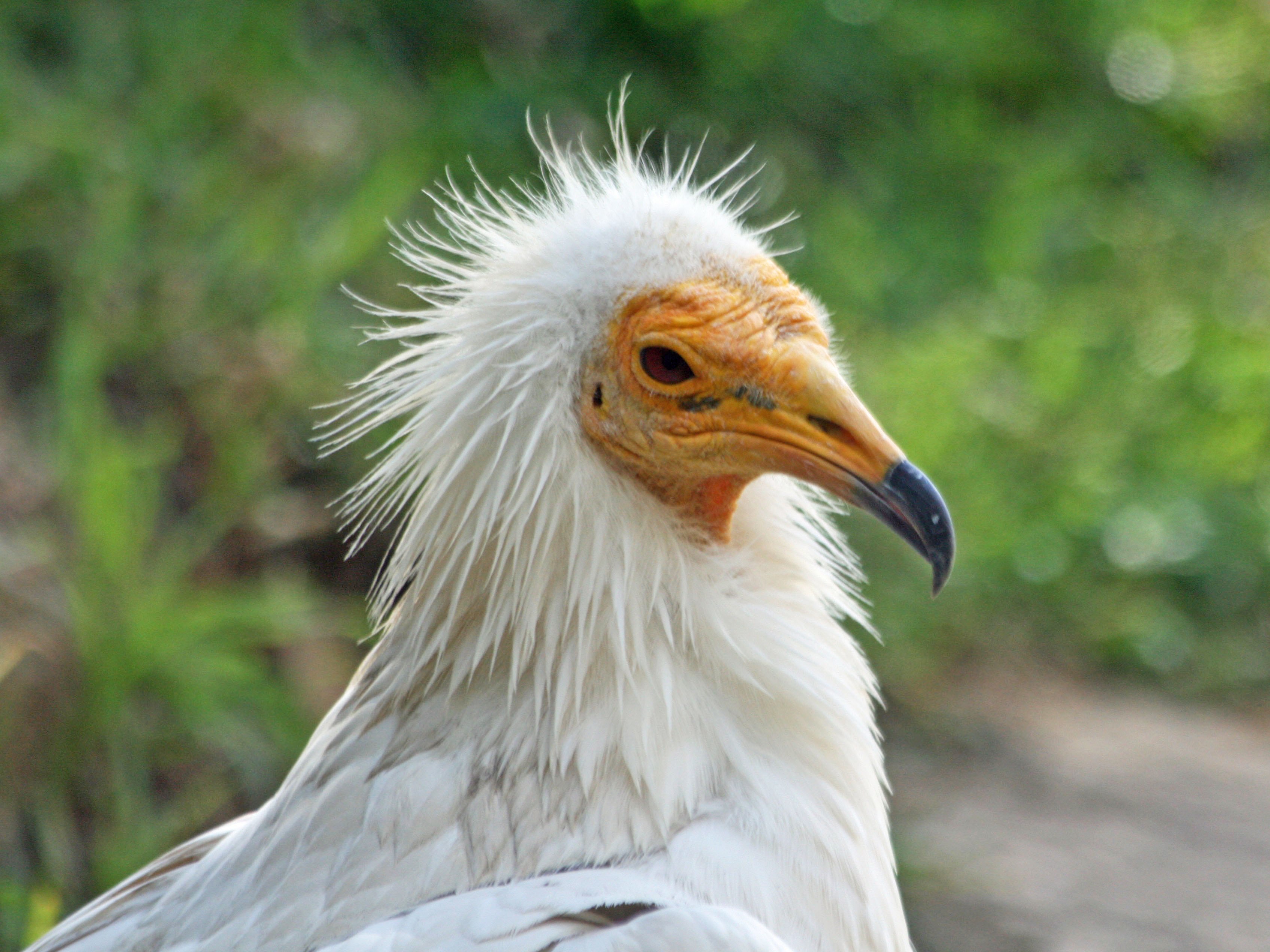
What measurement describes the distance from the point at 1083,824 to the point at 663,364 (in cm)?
326

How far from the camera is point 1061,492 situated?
6109 millimetres

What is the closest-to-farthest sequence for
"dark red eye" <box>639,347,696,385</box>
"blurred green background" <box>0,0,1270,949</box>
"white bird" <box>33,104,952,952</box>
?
"white bird" <box>33,104,952,952</box> → "dark red eye" <box>639,347,696,385</box> → "blurred green background" <box>0,0,1270,949</box>

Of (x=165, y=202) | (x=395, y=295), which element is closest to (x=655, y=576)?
(x=395, y=295)

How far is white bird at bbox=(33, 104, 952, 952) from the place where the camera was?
6.78 feet

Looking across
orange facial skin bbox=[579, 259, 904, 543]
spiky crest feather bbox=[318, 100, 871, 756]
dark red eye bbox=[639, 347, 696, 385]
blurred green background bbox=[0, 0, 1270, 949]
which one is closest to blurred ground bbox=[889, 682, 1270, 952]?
blurred green background bbox=[0, 0, 1270, 949]

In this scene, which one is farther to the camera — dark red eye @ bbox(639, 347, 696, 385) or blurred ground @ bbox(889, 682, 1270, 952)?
blurred ground @ bbox(889, 682, 1270, 952)

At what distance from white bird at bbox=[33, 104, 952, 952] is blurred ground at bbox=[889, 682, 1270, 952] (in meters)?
2.22

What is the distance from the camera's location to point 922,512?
2.12 m

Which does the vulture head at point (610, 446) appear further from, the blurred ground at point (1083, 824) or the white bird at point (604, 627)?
the blurred ground at point (1083, 824)

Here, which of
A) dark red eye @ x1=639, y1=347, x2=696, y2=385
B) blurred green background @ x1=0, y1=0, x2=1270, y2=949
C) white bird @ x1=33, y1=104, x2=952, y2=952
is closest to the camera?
white bird @ x1=33, y1=104, x2=952, y2=952

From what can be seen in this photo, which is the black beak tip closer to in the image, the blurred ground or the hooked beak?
the hooked beak

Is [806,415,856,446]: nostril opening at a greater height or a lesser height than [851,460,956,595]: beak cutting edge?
greater

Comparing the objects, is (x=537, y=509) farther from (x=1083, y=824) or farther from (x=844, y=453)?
(x=1083, y=824)

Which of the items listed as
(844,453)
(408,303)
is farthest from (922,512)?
(408,303)
